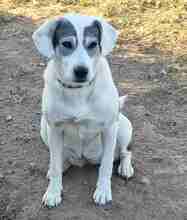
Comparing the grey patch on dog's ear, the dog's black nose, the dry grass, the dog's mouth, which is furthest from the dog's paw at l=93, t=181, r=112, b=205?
the dry grass

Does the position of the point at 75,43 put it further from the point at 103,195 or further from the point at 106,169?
the point at 103,195

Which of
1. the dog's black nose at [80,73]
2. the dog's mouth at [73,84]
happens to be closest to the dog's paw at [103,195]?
the dog's mouth at [73,84]

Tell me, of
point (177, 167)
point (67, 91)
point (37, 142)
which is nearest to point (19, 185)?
point (37, 142)

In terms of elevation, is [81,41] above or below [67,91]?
above

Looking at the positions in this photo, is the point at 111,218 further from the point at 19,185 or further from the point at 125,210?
the point at 19,185

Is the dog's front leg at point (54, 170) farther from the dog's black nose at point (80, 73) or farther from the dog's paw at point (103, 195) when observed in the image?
the dog's black nose at point (80, 73)

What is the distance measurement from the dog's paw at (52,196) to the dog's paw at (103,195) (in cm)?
25

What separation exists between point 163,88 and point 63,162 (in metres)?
1.75

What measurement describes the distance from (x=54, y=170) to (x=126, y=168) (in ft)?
1.83

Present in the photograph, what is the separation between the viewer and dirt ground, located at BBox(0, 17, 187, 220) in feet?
12.3

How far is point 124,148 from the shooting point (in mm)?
4020

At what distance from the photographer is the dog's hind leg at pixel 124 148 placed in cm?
398

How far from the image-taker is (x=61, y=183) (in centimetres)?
387

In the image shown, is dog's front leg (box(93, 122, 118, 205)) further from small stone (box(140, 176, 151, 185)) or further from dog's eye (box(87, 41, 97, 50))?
dog's eye (box(87, 41, 97, 50))
